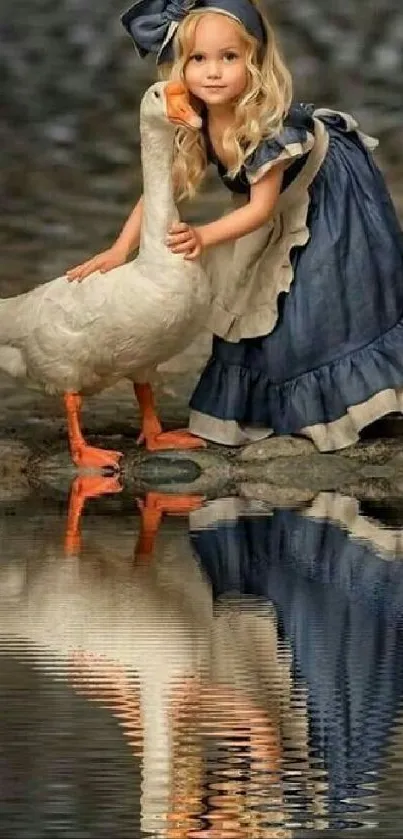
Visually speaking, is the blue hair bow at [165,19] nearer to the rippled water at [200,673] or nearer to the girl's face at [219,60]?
the girl's face at [219,60]

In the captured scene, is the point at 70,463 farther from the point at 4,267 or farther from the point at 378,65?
the point at 378,65

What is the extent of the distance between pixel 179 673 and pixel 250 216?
1662 millimetres

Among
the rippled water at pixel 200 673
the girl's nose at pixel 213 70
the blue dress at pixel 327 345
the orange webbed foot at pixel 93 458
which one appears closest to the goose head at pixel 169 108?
the girl's nose at pixel 213 70

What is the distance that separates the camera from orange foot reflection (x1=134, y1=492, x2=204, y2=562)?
133 inches

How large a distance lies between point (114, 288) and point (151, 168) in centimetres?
23

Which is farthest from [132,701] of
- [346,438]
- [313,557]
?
[346,438]

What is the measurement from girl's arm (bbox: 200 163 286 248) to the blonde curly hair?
0.06 metres

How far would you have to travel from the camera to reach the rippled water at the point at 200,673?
2104 millimetres

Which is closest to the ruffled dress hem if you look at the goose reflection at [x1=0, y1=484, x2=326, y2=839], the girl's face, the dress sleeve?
the dress sleeve

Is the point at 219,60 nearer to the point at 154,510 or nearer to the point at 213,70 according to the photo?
the point at 213,70

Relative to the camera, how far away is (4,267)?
5.95 metres

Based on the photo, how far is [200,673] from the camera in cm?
258

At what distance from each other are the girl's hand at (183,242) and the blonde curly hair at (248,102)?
175 millimetres

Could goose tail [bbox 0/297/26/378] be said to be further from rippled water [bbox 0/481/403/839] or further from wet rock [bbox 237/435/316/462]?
rippled water [bbox 0/481/403/839]
